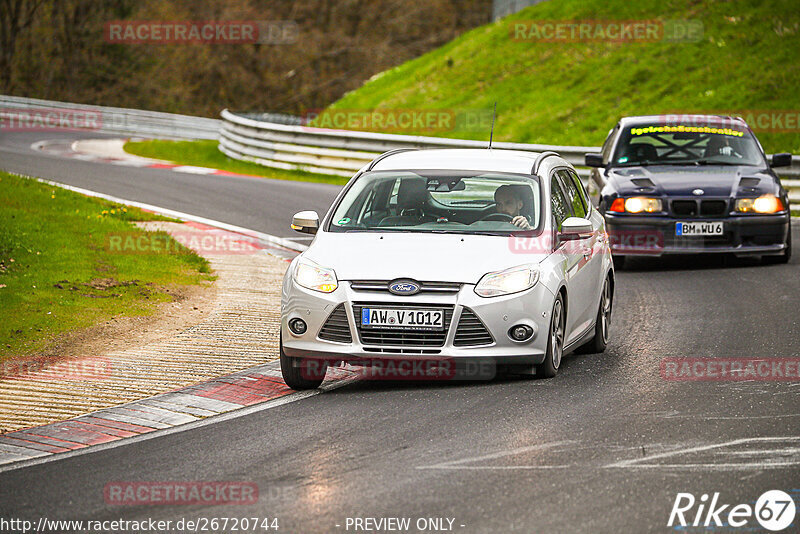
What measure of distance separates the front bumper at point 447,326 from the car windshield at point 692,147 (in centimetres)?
751

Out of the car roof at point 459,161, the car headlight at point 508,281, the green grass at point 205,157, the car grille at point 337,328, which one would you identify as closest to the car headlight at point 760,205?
the car roof at point 459,161

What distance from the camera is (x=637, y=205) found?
14.7 m

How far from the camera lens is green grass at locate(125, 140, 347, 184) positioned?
2666cm

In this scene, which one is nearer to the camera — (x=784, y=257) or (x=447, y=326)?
(x=447, y=326)

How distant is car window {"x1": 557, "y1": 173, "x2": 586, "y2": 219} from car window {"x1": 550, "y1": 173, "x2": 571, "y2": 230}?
0.10 metres

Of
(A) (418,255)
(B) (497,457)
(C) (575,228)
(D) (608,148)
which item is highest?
(D) (608,148)

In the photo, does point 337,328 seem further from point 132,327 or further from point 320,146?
point 320,146

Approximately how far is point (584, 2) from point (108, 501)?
1155 inches

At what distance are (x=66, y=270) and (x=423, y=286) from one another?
5.81 metres

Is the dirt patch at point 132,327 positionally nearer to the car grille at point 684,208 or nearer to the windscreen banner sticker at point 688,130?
the car grille at point 684,208

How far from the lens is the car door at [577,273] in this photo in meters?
9.31

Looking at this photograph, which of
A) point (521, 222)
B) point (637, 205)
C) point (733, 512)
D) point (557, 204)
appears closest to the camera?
point (733, 512)

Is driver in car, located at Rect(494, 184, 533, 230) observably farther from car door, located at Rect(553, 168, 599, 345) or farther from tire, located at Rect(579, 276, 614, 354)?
tire, located at Rect(579, 276, 614, 354)

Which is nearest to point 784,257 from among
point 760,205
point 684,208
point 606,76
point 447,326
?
point 760,205
